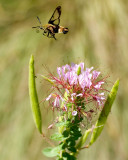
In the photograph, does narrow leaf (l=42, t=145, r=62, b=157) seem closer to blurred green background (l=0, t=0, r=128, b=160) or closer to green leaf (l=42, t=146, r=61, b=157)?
green leaf (l=42, t=146, r=61, b=157)

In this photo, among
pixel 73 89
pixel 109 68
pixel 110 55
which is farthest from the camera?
pixel 110 55

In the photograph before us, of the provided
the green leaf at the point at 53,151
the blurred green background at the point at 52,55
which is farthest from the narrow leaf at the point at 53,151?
the blurred green background at the point at 52,55

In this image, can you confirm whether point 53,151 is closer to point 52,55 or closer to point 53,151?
point 53,151

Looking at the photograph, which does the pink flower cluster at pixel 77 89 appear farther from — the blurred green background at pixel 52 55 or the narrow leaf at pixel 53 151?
the blurred green background at pixel 52 55

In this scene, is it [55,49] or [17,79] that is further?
[55,49]

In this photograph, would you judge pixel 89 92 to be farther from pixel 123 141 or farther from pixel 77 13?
pixel 77 13

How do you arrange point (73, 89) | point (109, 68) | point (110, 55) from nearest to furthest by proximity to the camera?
point (73, 89) < point (109, 68) < point (110, 55)

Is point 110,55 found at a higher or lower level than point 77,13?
lower

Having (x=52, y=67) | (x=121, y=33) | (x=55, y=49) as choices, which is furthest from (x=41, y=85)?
(x=121, y=33)

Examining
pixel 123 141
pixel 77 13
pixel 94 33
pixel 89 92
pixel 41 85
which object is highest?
pixel 77 13
